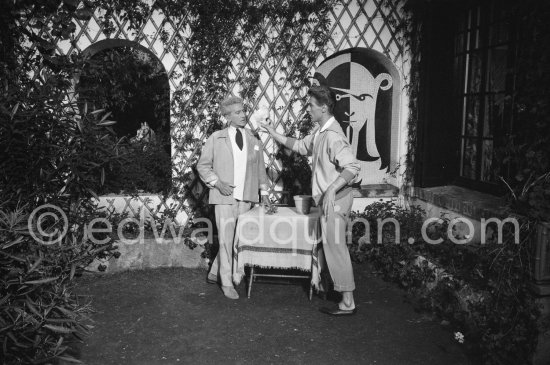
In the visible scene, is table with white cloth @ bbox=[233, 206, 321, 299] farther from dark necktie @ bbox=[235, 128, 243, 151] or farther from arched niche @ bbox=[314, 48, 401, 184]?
arched niche @ bbox=[314, 48, 401, 184]

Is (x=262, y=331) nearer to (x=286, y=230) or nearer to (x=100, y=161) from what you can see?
(x=286, y=230)

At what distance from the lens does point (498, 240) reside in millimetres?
2949

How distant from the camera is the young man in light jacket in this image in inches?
126

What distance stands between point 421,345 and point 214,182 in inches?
72.1

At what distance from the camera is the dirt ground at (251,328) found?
273 centimetres

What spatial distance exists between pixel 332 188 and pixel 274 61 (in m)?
1.88

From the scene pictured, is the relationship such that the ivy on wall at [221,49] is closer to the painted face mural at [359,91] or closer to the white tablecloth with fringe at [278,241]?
the painted face mural at [359,91]

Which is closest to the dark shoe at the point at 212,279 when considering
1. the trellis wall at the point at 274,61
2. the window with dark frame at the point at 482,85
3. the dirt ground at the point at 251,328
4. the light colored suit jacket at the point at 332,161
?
the dirt ground at the point at 251,328

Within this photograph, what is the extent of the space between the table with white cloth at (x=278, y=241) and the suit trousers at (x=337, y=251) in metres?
0.17

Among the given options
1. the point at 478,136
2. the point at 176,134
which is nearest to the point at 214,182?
the point at 176,134

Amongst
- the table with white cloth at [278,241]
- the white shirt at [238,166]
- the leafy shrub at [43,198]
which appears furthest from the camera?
the white shirt at [238,166]

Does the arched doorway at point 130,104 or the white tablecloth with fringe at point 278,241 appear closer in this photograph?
the white tablecloth with fringe at point 278,241

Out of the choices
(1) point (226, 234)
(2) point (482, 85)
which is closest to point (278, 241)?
(1) point (226, 234)

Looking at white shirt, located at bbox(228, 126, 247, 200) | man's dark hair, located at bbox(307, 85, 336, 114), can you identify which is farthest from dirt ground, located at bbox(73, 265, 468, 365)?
man's dark hair, located at bbox(307, 85, 336, 114)
